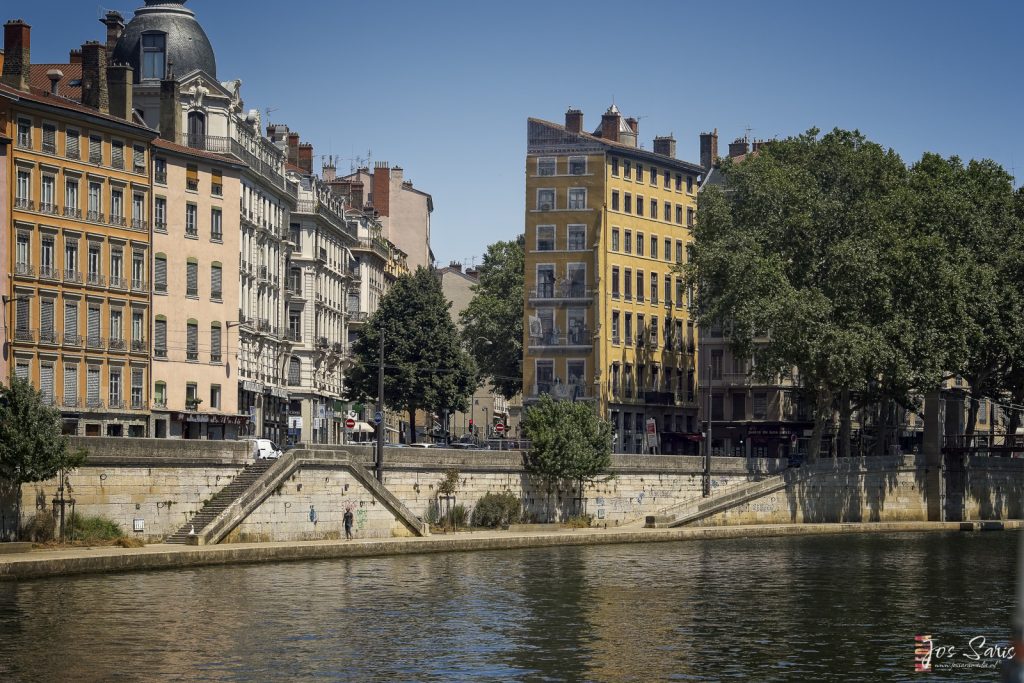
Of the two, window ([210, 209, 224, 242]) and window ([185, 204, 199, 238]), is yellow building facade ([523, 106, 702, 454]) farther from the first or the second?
window ([185, 204, 199, 238])

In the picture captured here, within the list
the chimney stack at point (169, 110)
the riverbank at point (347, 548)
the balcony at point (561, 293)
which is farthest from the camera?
the balcony at point (561, 293)

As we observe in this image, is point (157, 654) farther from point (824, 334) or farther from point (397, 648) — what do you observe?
point (824, 334)

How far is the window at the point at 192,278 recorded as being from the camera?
279ft

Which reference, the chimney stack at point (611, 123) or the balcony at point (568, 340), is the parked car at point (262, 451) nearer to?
the balcony at point (568, 340)

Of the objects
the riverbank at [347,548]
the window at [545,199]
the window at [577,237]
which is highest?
the window at [545,199]

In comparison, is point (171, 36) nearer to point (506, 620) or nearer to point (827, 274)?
point (827, 274)

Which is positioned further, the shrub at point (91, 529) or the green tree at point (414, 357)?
the green tree at point (414, 357)

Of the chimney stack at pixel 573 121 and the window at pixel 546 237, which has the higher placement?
the chimney stack at pixel 573 121

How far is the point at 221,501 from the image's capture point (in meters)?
65.7

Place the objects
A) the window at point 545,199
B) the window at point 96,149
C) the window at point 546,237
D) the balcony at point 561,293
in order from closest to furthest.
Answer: the window at point 96,149 < the balcony at point 561,293 < the window at point 545,199 < the window at point 546,237

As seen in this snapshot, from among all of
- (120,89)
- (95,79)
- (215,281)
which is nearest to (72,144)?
(95,79)

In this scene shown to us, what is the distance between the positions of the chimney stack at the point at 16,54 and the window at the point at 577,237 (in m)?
38.7

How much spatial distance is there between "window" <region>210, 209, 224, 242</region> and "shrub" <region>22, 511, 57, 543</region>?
28.8 m

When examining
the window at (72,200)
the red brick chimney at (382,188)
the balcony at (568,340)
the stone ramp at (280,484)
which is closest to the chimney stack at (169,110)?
the window at (72,200)
